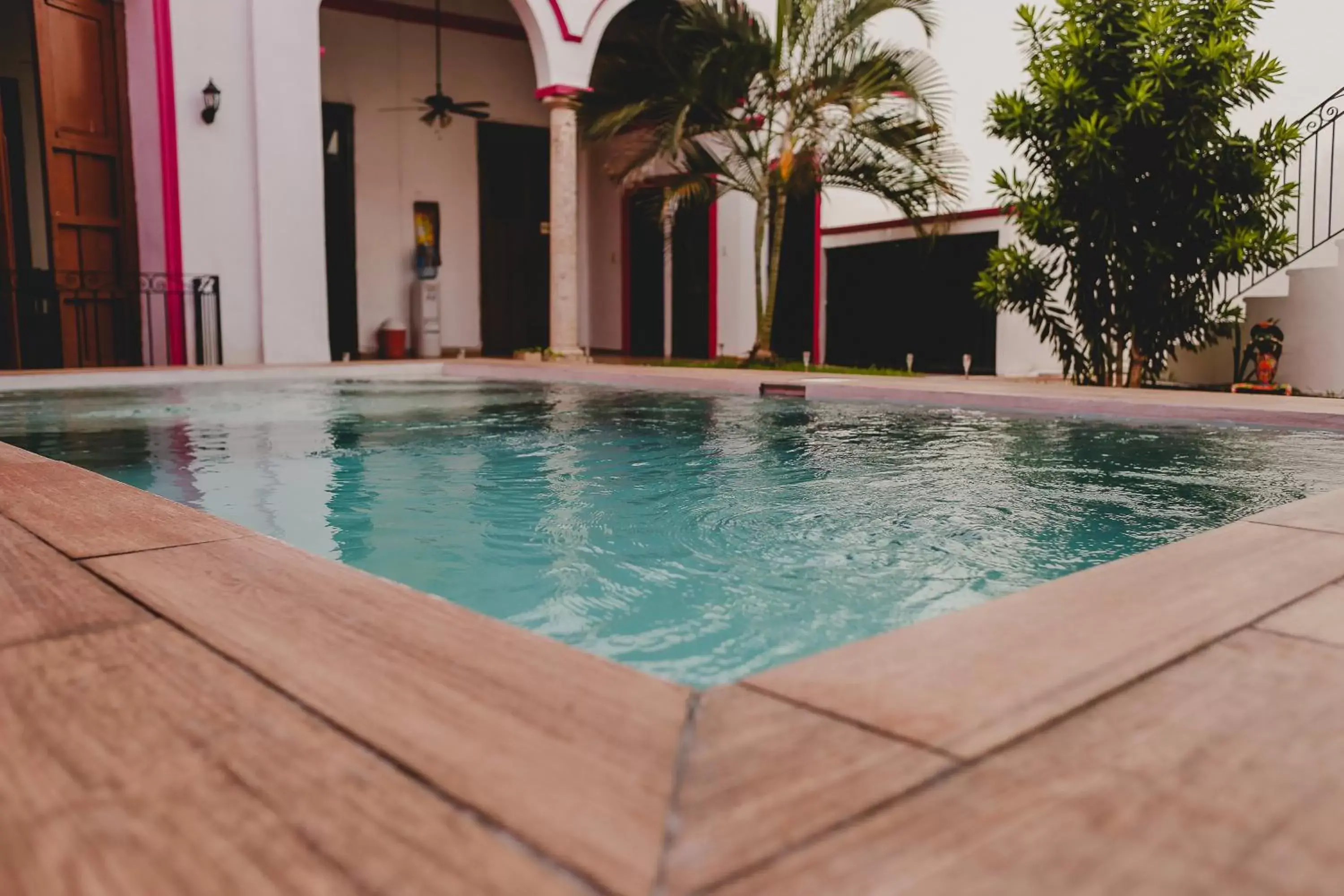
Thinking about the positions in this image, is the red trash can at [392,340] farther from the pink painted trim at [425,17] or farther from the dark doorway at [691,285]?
the pink painted trim at [425,17]

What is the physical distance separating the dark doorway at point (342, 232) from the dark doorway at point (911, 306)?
6307 mm

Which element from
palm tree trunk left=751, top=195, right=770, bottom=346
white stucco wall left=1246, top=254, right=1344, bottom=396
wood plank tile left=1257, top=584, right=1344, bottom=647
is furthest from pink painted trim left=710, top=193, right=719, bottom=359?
wood plank tile left=1257, top=584, right=1344, bottom=647

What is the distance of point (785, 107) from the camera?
10695 mm

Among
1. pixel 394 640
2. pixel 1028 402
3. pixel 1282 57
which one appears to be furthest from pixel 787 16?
pixel 394 640

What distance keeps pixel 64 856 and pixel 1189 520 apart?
3388 millimetres

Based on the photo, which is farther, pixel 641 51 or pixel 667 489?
pixel 641 51

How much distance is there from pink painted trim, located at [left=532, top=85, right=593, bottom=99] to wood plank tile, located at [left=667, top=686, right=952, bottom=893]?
11322mm

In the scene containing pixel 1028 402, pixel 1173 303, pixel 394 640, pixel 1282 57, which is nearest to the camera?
pixel 394 640

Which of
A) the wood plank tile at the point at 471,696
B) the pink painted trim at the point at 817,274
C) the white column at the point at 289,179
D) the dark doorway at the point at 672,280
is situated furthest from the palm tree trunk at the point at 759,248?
the wood plank tile at the point at 471,696

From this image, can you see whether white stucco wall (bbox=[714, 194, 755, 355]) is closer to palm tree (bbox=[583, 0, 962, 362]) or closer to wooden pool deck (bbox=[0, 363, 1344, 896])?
palm tree (bbox=[583, 0, 962, 362])

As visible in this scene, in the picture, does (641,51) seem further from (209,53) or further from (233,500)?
(233,500)

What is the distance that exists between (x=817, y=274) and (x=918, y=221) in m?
2.10

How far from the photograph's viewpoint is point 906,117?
33.2 feet

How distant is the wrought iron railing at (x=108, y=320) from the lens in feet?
30.9
